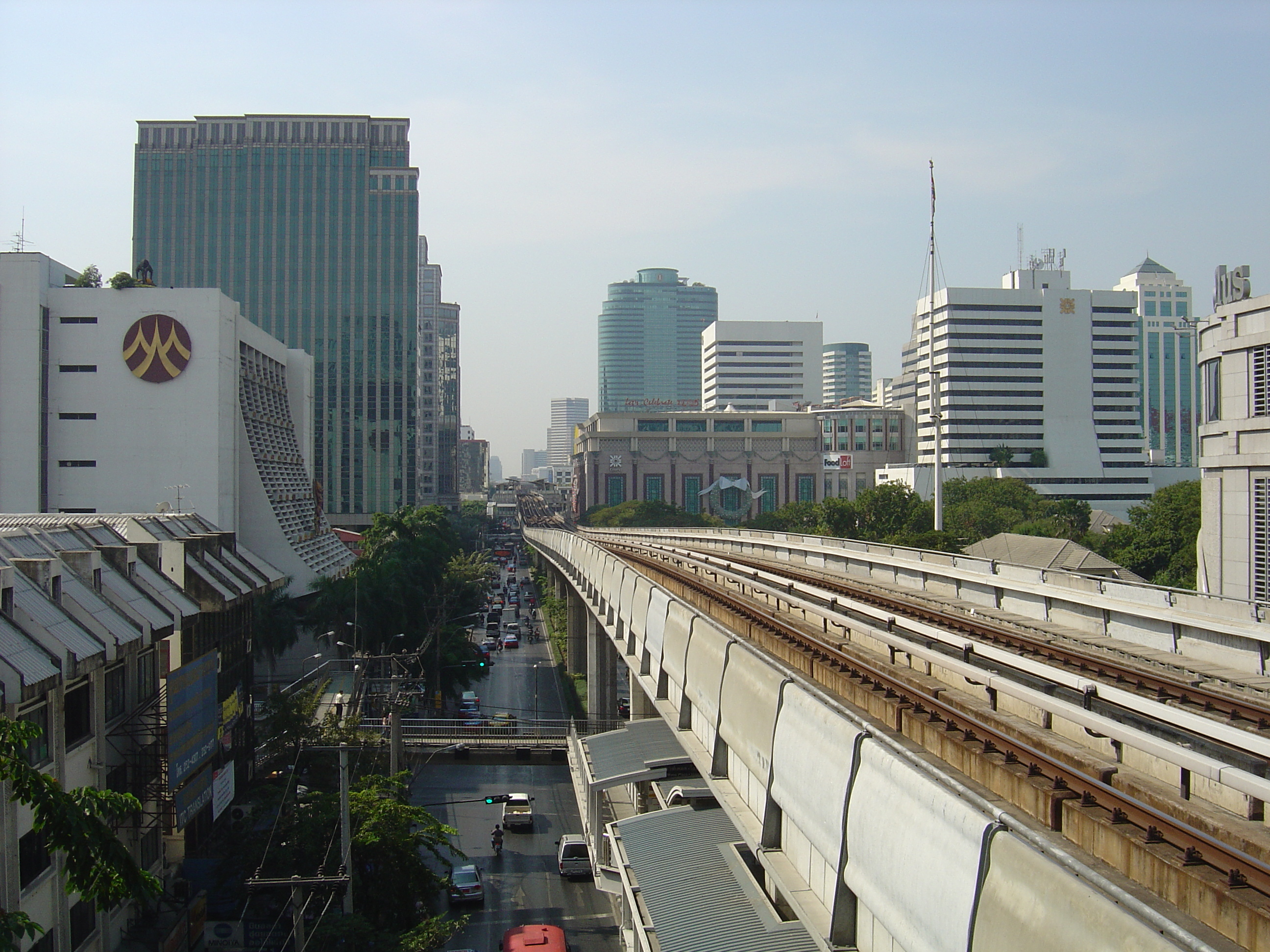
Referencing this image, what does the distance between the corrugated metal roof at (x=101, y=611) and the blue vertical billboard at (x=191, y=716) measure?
2102 mm

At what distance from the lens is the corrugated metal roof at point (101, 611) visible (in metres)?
19.2

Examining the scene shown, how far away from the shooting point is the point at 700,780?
22.2 meters

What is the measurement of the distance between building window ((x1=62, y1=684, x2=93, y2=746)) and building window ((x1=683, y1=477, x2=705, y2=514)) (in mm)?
120657

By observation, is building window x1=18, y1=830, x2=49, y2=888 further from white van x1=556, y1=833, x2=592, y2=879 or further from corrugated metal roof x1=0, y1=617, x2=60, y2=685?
white van x1=556, y1=833, x2=592, y2=879

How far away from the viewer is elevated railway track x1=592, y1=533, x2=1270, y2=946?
7.32m

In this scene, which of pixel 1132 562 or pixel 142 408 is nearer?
pixel 142 408

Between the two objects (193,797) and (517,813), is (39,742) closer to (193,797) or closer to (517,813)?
(193,797)

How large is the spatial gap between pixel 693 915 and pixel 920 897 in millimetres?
7782

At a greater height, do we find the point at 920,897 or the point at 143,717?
the point at 920,897

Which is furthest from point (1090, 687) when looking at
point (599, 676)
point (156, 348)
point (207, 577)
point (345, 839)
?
point (156, 348)

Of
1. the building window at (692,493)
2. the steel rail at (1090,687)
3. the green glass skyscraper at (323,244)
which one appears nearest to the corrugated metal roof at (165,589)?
the steel rail at (1090,687)

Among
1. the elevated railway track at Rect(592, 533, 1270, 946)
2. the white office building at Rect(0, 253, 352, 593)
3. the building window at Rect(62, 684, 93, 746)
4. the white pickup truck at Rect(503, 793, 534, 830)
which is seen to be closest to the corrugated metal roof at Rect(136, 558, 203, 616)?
the building window at Rect(62, 684, 93, 746)

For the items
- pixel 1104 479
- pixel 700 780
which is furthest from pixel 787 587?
pixel 1104 479

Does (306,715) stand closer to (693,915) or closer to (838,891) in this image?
(693,915)
